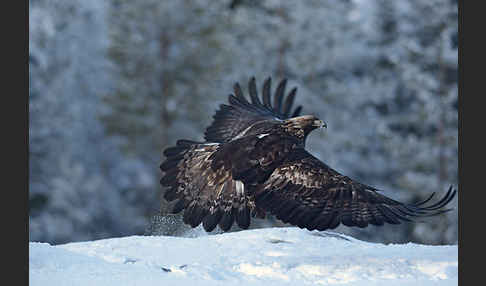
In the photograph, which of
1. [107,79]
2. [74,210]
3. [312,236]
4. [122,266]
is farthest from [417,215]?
[107,79]

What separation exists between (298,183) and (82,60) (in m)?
25.5

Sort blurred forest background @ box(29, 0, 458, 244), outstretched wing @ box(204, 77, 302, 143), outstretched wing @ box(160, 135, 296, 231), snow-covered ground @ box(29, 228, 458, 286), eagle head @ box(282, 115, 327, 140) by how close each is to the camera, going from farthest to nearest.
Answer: blurred forest background @ box(29, 0, 458, 244), outstretched wing @ box(204, 77, 302, 143), eagle head @ box(282, 115, 327, 140), outstretched wing @ box(160, 135, 296, 231), snow-covered ground @ box(29, 228, 458, 286)

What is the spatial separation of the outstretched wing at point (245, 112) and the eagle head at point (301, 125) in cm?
106

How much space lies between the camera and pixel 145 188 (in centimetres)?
3064

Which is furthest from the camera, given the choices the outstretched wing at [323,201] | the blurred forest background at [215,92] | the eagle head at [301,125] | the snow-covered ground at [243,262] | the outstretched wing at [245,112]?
the blurred forest background at [215,92]

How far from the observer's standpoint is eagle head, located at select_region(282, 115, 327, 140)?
924cm

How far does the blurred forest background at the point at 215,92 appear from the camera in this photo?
86.5 ft

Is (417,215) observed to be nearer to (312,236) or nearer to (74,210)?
(312,236)

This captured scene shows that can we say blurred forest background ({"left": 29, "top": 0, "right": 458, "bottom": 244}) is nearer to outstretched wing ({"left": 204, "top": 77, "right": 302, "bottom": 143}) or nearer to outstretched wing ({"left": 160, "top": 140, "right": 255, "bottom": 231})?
outstretched wing ({"left": 204, "top": 77, "right": 302, "bottom": 143})

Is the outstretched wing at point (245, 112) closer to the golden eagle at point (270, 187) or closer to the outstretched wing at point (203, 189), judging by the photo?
the golden eagle at point (270, 187)

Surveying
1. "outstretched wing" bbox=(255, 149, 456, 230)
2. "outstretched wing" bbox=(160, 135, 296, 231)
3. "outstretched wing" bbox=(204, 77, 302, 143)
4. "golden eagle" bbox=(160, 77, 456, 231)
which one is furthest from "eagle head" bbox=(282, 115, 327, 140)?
"outstretched wing" bbox=(204, 77, 302, 143)

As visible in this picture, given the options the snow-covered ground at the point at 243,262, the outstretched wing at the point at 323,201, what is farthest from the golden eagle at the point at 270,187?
the snow-covered ground at the point at 243,262

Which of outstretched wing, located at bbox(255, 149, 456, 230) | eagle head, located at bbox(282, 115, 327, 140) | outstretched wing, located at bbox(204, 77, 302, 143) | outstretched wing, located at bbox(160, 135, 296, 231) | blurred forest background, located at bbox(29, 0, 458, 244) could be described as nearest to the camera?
outstretched wing, located at bbox(255, 149, 456, 230)

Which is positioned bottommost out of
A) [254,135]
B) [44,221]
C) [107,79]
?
[44,221]
